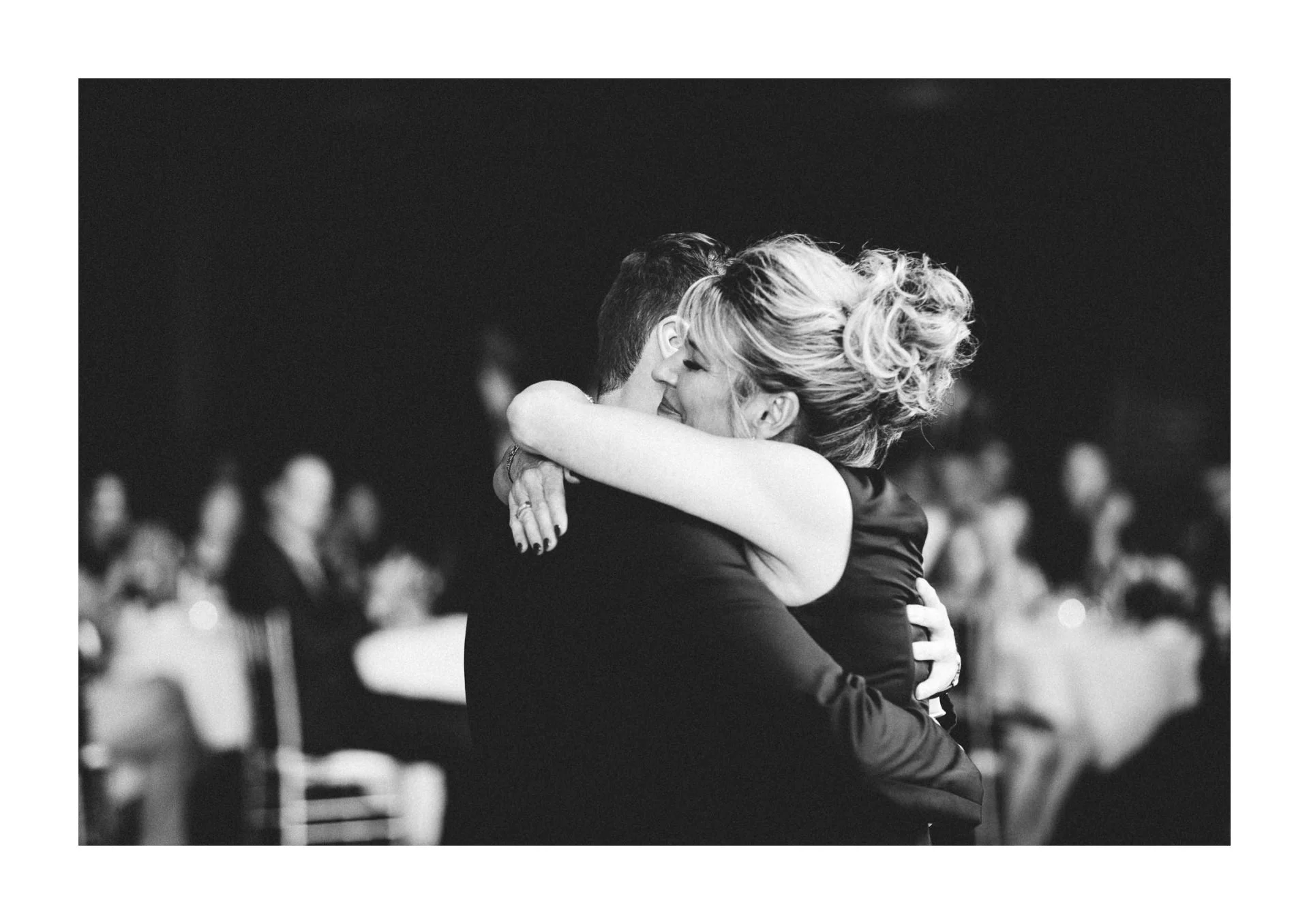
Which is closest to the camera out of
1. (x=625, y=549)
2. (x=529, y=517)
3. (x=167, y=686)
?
(x=625, y=549)

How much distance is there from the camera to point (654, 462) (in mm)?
1248

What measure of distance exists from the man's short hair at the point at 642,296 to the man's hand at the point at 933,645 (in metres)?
0.57

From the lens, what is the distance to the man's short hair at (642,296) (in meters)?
1.78

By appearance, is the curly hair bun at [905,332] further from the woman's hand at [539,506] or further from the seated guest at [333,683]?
the seated guest at [333,683]

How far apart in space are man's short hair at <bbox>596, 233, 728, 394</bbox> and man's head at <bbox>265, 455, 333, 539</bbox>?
2761mm

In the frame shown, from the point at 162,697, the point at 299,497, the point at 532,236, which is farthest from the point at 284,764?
the point at 532,236

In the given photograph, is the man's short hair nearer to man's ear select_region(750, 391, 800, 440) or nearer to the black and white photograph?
the black and white photograph

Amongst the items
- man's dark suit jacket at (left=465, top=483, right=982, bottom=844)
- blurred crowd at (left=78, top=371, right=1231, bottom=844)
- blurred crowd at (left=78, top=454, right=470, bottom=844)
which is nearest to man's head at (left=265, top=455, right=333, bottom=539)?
blurred crowd at (left=78, top=371, right=1231, bottom=844)

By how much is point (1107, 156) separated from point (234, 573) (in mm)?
2939
